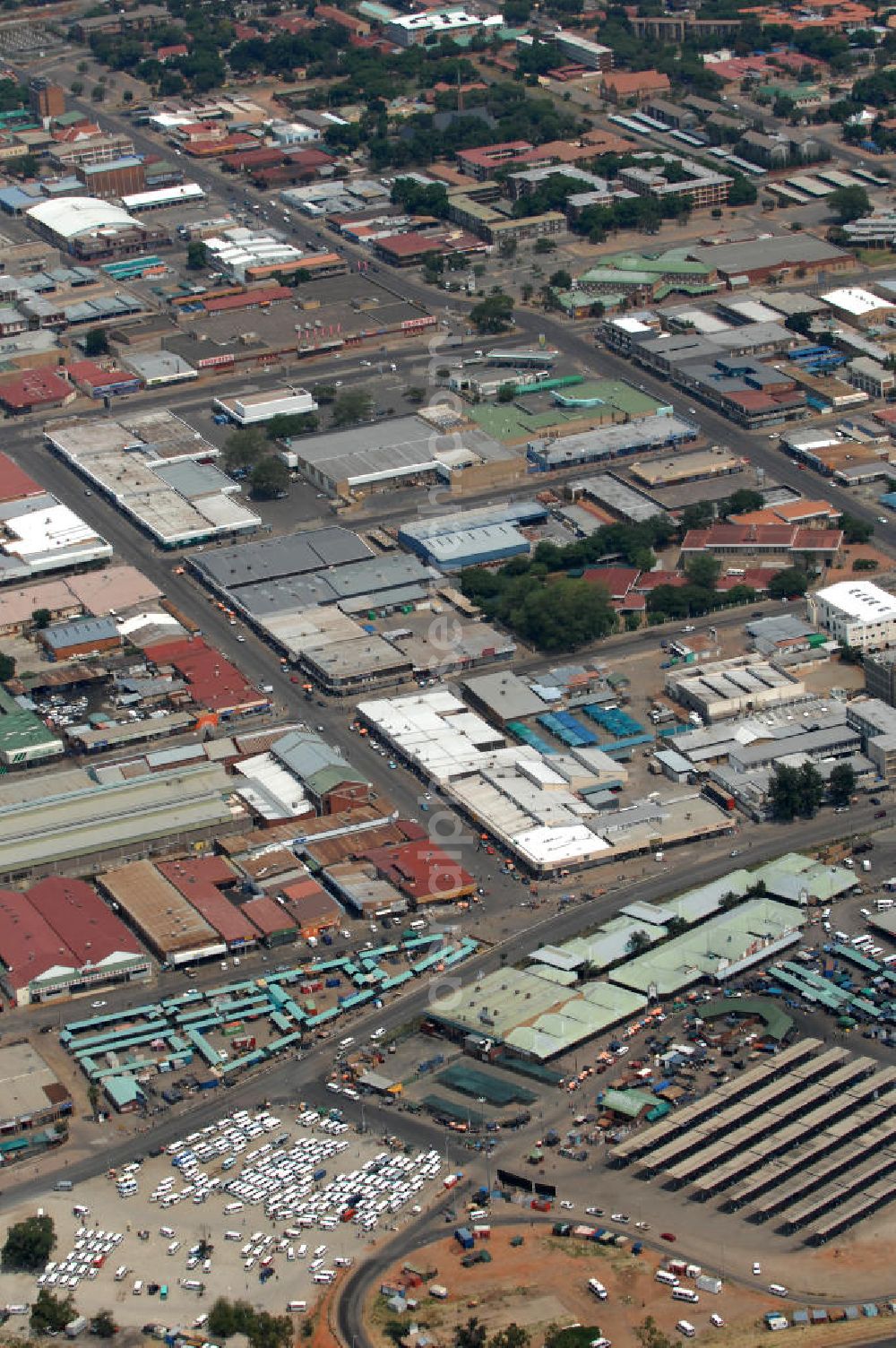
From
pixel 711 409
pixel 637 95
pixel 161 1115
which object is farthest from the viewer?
pixel 637 95

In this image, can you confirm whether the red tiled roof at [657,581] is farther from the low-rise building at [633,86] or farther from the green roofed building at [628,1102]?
the low-rise building at [633,86]

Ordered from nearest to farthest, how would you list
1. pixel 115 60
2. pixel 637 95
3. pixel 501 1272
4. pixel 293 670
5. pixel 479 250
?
pixel 501 1272, pixel 293 670, pixel 479 250, pixel 637 95, pixel 115 60

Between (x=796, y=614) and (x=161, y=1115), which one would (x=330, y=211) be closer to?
(x=796, y=614)

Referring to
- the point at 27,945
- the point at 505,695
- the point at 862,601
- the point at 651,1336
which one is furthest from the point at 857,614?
the point at 651,1336

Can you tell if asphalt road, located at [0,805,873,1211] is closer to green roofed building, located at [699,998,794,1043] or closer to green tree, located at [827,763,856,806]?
green tree, located at [827,763,856,806]

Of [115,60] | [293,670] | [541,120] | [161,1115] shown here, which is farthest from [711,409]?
[115,60]
